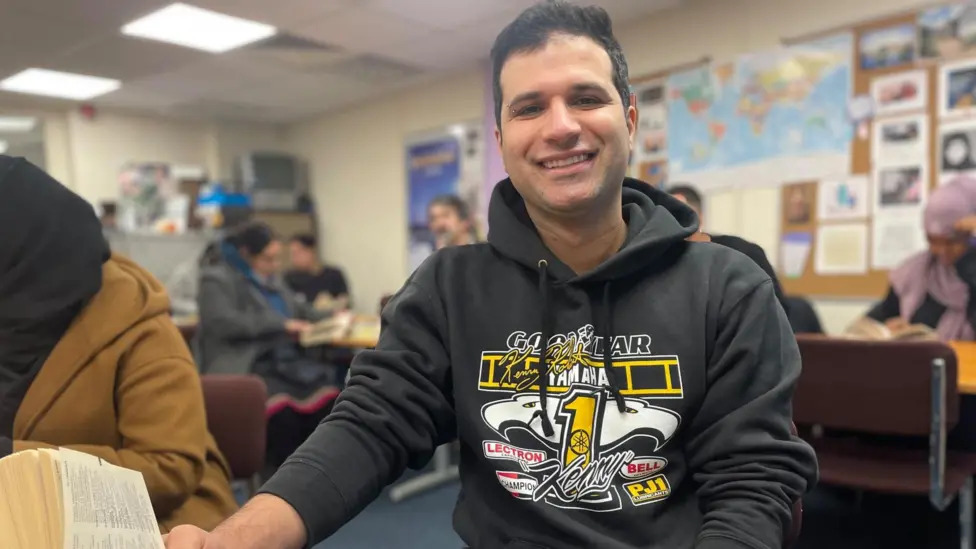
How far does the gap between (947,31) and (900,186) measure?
0.70 m

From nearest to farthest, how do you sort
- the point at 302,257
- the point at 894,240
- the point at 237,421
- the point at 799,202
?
the point at 237,421 < the point at 894,240 < the point at 799,202 < the point at 302,257

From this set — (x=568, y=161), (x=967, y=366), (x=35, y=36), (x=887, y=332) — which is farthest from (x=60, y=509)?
(x=35, y=36)

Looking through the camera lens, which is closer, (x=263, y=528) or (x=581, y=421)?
(x=263, y=528)

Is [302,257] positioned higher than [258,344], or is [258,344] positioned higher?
[302,257]

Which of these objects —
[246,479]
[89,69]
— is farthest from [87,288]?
[89,69]

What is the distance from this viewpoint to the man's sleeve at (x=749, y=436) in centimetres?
73

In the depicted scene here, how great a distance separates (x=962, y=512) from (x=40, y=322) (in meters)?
2.24

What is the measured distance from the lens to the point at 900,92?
2.99 meters

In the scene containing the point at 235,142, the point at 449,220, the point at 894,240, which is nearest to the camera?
the point at 894,240

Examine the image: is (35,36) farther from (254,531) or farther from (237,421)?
(254,531)

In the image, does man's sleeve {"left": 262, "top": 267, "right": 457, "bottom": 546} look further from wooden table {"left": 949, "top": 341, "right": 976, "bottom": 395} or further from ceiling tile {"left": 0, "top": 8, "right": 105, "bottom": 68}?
ceiling tile {"left": 0, "top": 8, "right": 105, "bottom": 68}

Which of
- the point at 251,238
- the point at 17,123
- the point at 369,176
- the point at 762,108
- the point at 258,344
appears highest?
the point at 17,123

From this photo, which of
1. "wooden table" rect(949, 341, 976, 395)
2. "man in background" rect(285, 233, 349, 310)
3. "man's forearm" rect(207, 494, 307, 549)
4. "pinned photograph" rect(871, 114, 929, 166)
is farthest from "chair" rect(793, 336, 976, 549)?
"man in background" rect(285, 233, 349, 310)

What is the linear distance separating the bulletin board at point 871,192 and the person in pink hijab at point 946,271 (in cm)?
45
